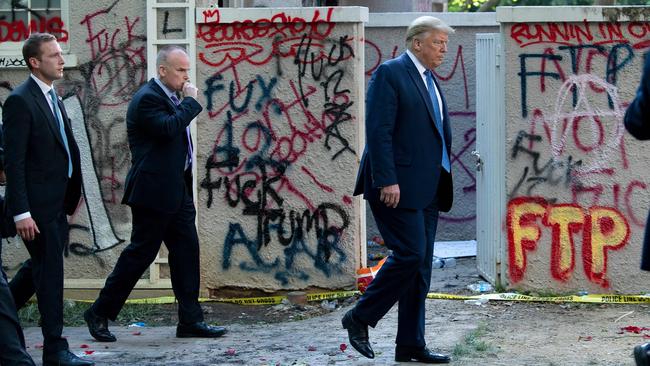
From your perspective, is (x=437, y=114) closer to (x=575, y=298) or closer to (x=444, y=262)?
(x=575, y=298)

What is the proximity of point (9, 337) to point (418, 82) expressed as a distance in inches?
107

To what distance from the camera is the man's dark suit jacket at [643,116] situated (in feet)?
16.7

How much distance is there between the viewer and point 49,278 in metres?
6.79

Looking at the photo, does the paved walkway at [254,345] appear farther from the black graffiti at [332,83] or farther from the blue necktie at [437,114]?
the black graffiti at [332,83]

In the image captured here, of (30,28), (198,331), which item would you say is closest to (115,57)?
(30,28)

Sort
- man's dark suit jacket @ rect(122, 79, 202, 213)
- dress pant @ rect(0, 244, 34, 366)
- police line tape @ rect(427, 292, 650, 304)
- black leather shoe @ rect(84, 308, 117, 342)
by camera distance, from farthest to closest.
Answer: police line tape @ rect(427, 292, 650, 304) → black leather shoe @ rect(84, 308, 117, 342) → man's dark suit jacket @ rect(122, 79, 202, 213) → dress pant @ rect(0, 244, 34, 366)

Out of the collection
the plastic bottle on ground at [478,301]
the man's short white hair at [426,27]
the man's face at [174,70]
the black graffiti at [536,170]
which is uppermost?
the man's short white hair at [426,27]

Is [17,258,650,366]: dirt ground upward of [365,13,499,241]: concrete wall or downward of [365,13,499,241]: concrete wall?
downward

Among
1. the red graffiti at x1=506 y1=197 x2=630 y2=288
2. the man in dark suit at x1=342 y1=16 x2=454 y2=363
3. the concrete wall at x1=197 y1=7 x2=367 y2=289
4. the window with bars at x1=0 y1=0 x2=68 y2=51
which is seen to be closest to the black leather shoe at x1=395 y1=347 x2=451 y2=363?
the man in dark suit at x1=342 y1=16 x2=454 y2=363

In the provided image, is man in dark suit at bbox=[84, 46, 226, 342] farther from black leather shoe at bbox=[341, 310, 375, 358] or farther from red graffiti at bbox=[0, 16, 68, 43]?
red graffiti at bbox=[0, 16, 68, 43]

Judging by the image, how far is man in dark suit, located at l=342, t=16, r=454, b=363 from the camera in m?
6.62

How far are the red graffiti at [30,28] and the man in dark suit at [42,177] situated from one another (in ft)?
9.16

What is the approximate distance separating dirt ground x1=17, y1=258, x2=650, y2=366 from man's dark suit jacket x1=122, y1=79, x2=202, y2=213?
98 centimetres

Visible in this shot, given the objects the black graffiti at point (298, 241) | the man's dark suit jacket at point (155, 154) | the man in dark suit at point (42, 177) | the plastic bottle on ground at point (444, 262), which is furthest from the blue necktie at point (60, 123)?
the plastic bottle on ground at point (444, 262)
